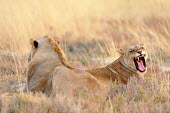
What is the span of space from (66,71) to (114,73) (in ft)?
5.59

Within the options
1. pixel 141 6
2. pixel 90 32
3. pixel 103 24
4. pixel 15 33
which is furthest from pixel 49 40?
pixel 141 6

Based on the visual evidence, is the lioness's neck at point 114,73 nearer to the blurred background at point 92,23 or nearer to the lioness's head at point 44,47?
the lioness's head at point 44,47

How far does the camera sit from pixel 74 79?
578cm

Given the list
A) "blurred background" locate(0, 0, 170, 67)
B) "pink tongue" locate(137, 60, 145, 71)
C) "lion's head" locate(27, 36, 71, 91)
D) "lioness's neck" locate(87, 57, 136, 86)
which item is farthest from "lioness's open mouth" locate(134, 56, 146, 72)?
"blurred background" locate(0, 0, 170, 67)

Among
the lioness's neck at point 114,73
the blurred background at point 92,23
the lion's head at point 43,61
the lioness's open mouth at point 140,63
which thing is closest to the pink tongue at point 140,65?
the lioness's open mouth at point 140,63

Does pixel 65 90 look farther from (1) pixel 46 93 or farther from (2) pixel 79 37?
(2) pixel 79 37

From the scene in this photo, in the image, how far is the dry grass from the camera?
17.5 feet

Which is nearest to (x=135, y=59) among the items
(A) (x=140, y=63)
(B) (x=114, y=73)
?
(A) (x=140, y=63)

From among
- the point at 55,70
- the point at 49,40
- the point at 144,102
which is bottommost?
the point at 144,102

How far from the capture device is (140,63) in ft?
25.4

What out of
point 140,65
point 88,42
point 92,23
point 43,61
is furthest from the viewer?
point 92,23

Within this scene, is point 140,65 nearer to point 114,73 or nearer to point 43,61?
point 114,73

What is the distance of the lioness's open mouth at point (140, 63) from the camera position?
25.1ft

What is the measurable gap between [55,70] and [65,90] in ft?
1.22
